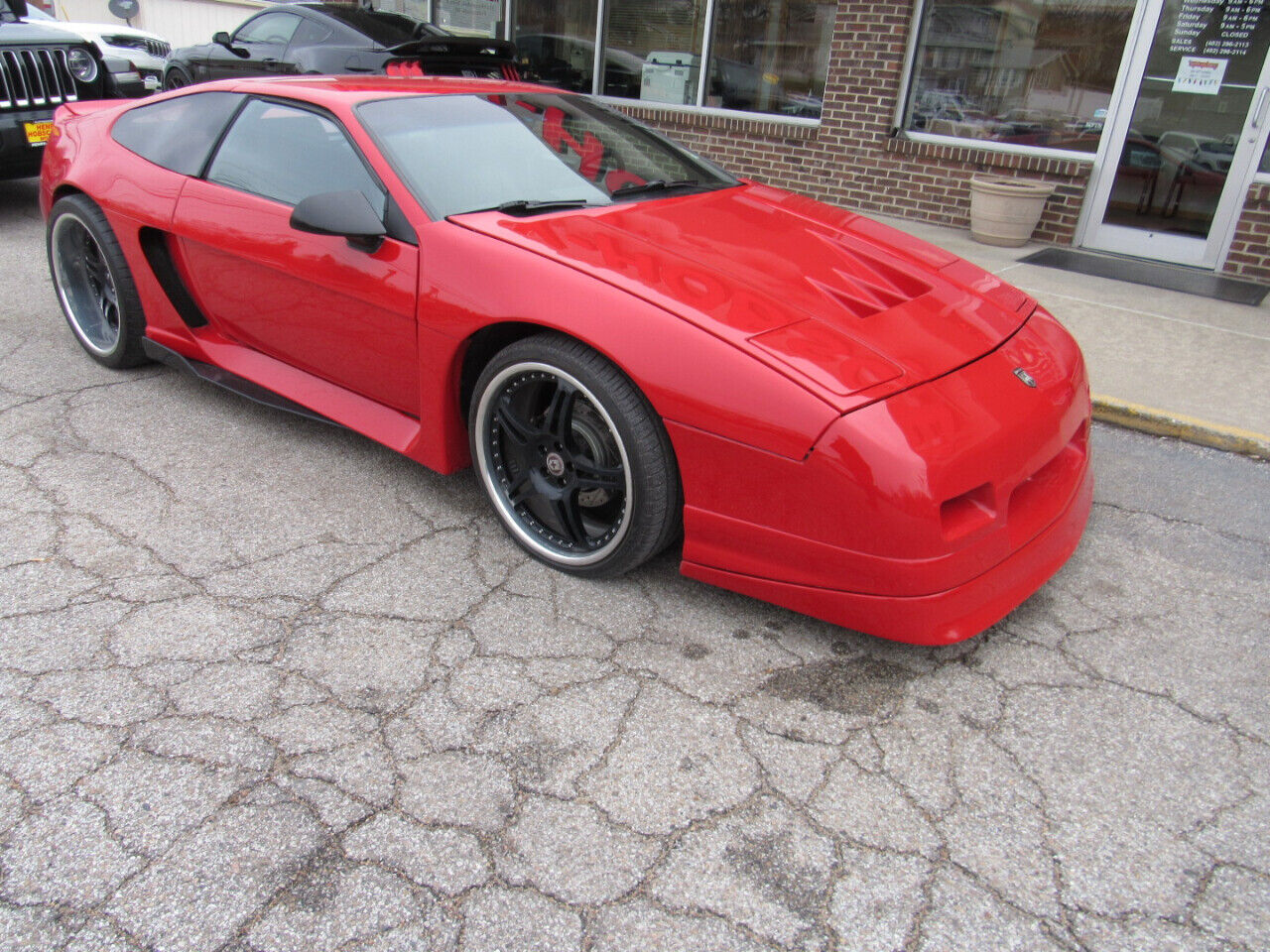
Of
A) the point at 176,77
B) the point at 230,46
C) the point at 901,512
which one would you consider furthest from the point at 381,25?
the point at 901,512

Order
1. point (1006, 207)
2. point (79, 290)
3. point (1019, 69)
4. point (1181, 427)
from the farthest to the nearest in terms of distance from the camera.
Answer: point (1019, 69)
point (1006, 207)
point (79, 290)
point (1181, 427)

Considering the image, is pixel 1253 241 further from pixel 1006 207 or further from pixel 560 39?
pixel 560 39

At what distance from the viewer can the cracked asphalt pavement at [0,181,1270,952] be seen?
5.86ft

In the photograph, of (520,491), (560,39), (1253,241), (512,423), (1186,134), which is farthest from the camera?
(560,39)

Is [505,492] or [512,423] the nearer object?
[512,423]

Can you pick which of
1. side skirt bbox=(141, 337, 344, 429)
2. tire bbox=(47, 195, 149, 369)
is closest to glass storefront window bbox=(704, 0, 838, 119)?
tire bbox=(47, 195, 149, 369)

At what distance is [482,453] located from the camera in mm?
2932

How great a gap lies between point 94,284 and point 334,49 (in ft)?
17.0

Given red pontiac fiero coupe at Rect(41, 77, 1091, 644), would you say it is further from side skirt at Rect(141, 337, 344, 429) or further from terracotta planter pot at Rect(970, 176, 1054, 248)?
terracotta planter pot at Rect(970, 176, 1054, 248)

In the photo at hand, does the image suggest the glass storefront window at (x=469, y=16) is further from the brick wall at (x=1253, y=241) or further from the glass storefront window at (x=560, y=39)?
the brick wall at (x=1253, y=241)

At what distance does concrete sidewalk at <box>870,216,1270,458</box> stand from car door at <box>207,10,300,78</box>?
6.77 metres

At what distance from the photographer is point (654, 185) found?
3.41 m

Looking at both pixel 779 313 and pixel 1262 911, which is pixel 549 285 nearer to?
pixel 779 313

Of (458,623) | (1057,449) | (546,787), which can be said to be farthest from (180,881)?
(1057,449)
